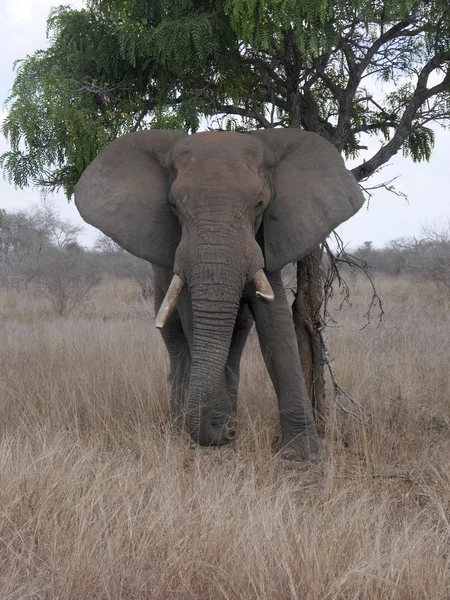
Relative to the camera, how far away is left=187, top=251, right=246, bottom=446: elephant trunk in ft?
14.9

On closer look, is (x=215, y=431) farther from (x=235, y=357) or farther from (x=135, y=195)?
(x=135, y=195)

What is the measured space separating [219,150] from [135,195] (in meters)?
0.78

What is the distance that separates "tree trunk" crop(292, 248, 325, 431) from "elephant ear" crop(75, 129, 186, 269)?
4.24 feet

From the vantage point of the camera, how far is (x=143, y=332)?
10180 mm

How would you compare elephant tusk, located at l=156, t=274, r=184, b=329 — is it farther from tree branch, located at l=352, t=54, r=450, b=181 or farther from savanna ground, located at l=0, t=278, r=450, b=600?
tree branch, located at l=352, t=54, r=450, b=181

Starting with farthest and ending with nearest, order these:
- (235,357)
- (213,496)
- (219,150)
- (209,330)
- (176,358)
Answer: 1. (176,358)
2. (235,357)
3. (219,150)
4. (209,330)
5. (213,496)

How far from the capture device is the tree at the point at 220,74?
515 cm

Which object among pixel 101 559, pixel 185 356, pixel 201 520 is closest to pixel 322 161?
pixel 185 356

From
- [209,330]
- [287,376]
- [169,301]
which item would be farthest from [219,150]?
[287,376]

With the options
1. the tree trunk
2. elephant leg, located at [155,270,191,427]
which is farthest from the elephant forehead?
elephant leg, located at [155,270,191,427]

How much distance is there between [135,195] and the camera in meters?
5.29

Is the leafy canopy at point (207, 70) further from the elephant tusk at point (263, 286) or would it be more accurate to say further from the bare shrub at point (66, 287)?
the bare shrub at point (66, 287)

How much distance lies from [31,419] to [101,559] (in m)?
2.74

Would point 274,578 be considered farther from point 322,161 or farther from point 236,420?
point 322,161
